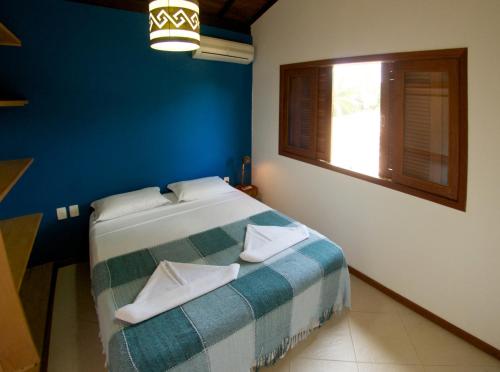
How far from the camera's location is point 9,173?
1.72 meters

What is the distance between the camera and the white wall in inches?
71.3

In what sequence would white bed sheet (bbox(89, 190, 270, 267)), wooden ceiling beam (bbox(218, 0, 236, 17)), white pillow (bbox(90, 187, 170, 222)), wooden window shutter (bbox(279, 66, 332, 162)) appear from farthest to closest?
wooden ceiling beam (bbox(218, 0, 236, 17))
wooden window shutter (bbox(279, 66, 332, 162))
white pillow (bbox(90, 187, 170, 222))
white bed sheet (bbox(89, 190, 270, 267))

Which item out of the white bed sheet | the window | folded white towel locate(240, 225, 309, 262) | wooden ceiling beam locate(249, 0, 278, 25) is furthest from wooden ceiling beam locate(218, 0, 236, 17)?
folded white towel locate(240, 225, 309, 262)

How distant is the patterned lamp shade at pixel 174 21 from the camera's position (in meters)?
1.50

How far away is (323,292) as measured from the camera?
2.03 m

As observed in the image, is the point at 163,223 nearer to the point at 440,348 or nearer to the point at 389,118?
the point at 389,118

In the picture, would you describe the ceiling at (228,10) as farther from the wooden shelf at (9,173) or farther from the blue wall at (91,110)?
the wooden shelf at (9,173)

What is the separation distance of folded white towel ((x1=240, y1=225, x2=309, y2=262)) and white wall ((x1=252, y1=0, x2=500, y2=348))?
2.18 ft

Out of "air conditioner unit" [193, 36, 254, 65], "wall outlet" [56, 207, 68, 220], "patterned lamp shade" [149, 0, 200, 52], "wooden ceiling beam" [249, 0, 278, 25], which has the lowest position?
"wall outlet" [56, 207, 68, 220]

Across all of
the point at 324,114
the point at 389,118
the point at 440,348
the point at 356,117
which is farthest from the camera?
the point at 324,114

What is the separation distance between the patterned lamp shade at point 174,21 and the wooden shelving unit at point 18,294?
107cm

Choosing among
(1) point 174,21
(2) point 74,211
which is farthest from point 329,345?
(2) point 74,211

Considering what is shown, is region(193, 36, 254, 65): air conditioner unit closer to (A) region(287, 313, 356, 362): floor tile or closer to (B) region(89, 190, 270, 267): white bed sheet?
(B) region(89, 190, 270, 267): white bed sheet

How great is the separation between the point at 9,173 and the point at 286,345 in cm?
192
